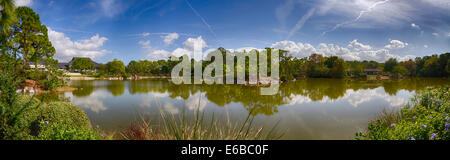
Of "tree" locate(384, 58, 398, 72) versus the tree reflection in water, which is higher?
"tree" locate(384, 58, 398, 72)

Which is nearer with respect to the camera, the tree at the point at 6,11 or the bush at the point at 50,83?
the tree at the point at 6,11

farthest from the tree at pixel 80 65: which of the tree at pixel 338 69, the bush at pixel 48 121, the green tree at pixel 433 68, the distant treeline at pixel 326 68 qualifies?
the green tree at pixel 433 68

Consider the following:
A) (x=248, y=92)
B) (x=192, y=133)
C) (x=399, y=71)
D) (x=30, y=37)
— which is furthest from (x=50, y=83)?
(x=399, y=71)

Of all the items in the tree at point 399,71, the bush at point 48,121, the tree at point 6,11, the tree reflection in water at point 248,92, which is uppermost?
the tree at point 6,11

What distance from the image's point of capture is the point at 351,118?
6871 millimetres

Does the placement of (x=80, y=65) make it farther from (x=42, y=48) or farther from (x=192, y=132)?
Result: (x=192, y=132)

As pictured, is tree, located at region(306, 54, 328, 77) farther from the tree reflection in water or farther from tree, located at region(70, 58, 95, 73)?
tree, located at region(70, 58, 95, 73)

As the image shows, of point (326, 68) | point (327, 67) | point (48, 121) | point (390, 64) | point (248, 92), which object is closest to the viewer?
point (48, 121)

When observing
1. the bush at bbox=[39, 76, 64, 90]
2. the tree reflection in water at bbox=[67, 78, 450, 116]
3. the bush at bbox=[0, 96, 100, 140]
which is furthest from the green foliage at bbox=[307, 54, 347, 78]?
the bush at bbox=[0, 96, 100, 140]

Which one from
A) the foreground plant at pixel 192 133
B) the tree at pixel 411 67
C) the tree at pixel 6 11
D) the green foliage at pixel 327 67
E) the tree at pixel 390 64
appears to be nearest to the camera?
the foreground plant at pixel 192 133

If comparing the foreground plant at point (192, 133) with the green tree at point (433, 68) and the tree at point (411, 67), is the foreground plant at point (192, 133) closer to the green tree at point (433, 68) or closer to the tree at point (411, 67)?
the green tree at point (433, 68)
